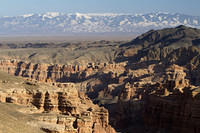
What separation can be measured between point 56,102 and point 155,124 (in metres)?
18.0

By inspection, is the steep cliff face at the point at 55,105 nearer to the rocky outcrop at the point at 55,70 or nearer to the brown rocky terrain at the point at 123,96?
the brown rocky terrain at the point at 123,96

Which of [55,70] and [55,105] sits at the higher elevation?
[55,105]

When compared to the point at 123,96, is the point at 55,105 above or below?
above

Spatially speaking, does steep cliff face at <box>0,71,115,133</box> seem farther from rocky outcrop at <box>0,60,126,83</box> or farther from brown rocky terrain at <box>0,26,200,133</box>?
rocky outcrop at <box>0,60,126,83</box>

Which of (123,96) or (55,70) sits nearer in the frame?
(123,96)

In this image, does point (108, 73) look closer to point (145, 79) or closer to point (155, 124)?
point (145, 79)

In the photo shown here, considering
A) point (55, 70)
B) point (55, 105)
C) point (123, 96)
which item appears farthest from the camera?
point (55, 70)

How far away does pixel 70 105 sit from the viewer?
5422 centimetres

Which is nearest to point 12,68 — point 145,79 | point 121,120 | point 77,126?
point 145,79

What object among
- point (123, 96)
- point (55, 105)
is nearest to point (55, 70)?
point (123, 96)

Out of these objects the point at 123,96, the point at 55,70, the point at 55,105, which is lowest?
the point at 123,96

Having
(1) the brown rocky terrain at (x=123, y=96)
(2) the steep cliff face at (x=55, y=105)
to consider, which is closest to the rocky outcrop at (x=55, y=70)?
(1) the brown rocky terrain at (x=123, y=96)

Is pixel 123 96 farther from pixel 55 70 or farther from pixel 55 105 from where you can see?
pixel 55 70

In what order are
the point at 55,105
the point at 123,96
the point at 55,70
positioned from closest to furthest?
the point at 55,105, the point at 123,96, the point at 55,70
